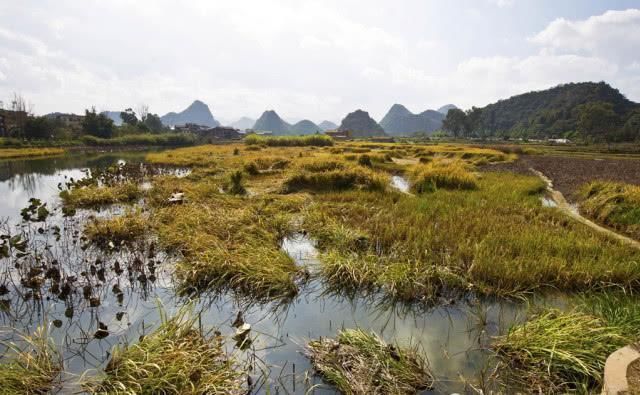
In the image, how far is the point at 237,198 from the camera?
12.3m

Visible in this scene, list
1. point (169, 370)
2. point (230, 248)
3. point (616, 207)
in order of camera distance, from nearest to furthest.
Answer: point (169, 370), point (230, 248), point (616, 207)

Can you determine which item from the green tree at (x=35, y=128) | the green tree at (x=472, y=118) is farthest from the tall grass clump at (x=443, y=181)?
the green tree at (x=472, y=118)

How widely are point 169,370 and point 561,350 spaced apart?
4.21 metres

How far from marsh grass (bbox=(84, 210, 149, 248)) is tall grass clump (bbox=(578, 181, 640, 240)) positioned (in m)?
12.6

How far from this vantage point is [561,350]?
366 cm

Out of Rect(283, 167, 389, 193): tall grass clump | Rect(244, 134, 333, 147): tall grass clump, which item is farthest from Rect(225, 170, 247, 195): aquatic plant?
Rect(244, 134, 333, 147): tall grass clump

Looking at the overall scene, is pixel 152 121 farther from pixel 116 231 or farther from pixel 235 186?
pixel 116 231

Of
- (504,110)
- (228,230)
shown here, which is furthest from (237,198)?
(504,110)

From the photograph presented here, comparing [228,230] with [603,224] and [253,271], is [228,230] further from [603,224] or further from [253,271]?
[603,224]

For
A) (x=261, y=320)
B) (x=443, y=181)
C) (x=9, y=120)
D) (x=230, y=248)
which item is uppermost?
(x=9, y=120)

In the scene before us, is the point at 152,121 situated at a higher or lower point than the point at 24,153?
higher

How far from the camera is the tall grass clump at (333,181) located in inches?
567

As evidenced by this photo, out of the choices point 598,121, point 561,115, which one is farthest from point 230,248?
point 561,115

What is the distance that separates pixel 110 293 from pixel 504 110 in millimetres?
178427
